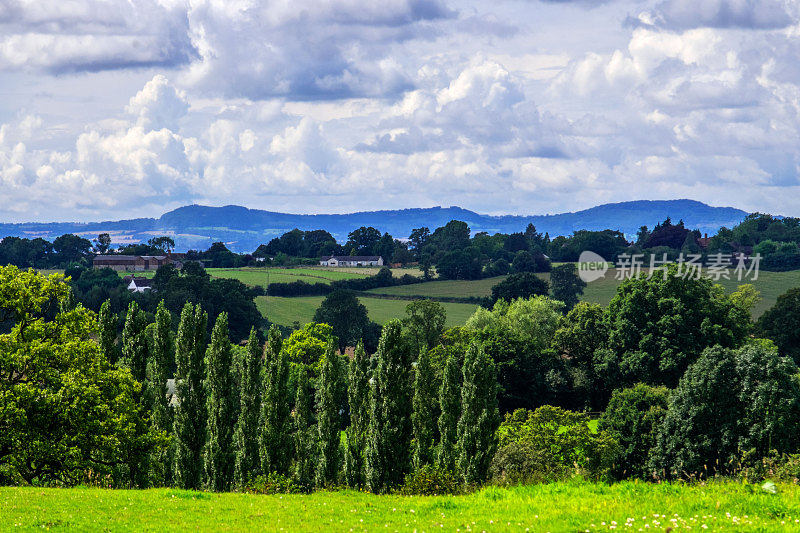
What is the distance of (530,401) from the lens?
8325 centimetres

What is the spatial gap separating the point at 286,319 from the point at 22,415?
115 meters

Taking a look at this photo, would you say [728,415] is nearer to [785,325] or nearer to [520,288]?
[785,325]

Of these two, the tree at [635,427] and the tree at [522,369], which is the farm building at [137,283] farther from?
the tree at [635,427]

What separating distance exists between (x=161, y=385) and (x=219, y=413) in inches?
177

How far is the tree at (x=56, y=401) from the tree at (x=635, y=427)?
35908 mm

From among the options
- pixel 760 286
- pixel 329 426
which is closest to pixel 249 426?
pixel 329 426

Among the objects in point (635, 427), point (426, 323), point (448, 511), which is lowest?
point (635, 427)

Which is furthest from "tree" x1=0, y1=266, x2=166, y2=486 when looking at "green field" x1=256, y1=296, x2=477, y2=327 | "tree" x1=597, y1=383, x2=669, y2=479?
"green field" x1=256, y1=296, x2=477, y2=327

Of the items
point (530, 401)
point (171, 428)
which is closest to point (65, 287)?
point (171, 428)

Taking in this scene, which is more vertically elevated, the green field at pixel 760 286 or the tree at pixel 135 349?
the green field at pixel 760 286

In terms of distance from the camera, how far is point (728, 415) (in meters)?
53.1

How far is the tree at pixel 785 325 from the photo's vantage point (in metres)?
101

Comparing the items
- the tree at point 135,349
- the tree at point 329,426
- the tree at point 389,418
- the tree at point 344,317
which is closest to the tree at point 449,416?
the tree at point 389,418

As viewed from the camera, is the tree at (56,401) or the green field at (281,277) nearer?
the tree at (56,401)
